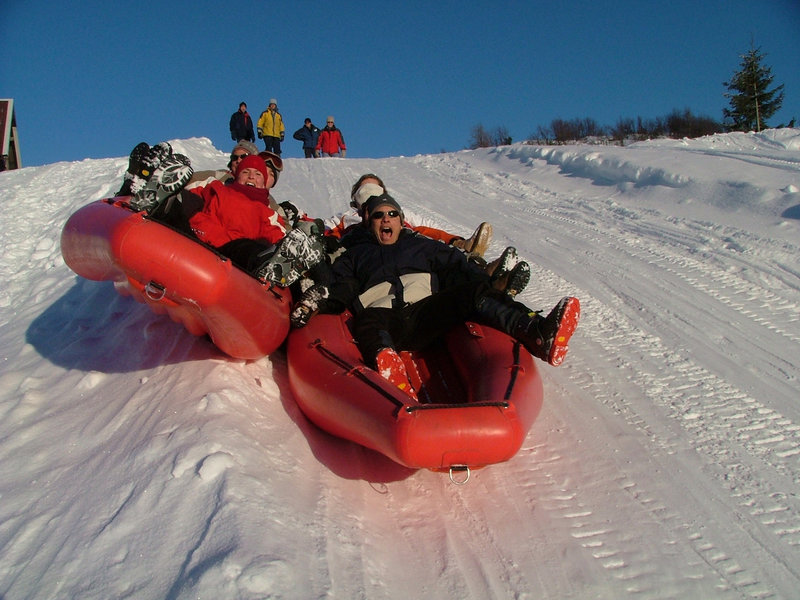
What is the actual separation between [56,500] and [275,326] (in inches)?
50.9

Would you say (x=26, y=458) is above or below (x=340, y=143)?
above

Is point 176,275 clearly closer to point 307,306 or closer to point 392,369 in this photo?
point 307,306

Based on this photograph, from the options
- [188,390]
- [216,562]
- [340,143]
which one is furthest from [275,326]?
[340,143]

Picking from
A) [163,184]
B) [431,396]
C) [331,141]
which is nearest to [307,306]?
[431,396]

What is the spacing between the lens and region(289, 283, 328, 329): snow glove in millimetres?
3406

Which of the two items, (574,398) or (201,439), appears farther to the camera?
(574,398)

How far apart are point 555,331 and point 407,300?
955 millimetres

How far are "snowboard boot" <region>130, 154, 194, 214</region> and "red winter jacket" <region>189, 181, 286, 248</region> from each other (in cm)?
19

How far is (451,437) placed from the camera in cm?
232

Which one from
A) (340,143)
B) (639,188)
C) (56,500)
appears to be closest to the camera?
(56,500)

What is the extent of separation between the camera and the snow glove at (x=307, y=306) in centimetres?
341

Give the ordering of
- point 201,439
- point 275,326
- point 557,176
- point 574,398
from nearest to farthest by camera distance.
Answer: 1. point 201,439
2. point 275,326
3. point 574,398
4. point 557,176

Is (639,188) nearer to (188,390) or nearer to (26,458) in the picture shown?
(188,390)

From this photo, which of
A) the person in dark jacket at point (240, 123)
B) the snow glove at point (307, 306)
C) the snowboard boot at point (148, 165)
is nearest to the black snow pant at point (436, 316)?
the snow glove at point (307, 306)
